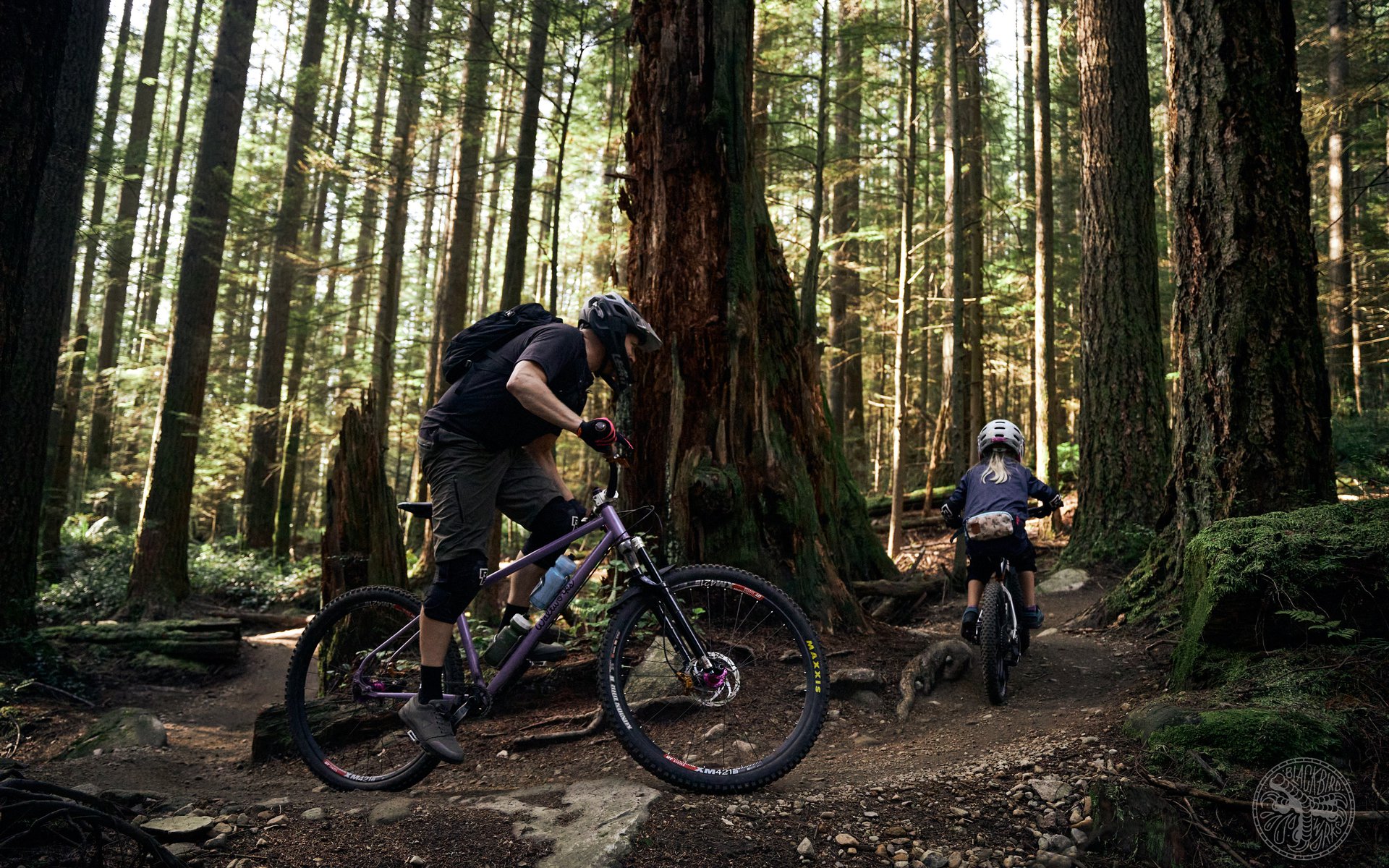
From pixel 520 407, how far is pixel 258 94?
1682 cm

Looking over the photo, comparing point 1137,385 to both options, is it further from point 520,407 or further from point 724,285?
point 520,407

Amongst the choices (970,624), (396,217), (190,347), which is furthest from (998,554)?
(396,217)

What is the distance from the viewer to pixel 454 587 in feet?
12.8

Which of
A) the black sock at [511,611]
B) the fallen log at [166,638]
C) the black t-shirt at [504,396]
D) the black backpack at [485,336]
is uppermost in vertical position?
the black backpack at [485,336]

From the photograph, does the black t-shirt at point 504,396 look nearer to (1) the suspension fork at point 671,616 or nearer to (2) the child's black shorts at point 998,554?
(1) the suspension fork at point 671,616

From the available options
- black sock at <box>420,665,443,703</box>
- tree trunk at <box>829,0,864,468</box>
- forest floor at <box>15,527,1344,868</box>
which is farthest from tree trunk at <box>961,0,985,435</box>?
black sock at <box>420,665,443,703</box>

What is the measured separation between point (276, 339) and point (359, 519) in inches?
483

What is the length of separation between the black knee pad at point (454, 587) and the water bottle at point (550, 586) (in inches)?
12.3

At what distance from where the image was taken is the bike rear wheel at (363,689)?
413 cm

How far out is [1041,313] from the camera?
39.9 feet

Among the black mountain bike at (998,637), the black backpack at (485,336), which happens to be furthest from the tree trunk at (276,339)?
the black mountain bike at (998,637)

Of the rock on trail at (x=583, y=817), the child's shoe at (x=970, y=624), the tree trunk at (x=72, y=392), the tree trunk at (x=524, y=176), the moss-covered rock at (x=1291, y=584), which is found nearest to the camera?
the rock on trail at (x=583, y=817)

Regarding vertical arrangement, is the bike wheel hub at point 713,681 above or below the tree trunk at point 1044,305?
below

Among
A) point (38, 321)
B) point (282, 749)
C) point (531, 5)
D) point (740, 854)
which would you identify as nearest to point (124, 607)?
point (38, 321)
